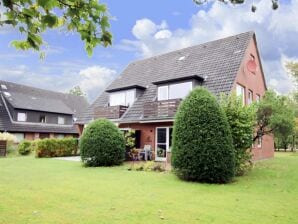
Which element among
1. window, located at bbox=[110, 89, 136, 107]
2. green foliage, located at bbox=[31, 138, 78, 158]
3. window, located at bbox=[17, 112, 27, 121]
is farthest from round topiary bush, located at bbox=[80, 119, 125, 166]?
window, located at bbox=[17, 112, 27, 121]

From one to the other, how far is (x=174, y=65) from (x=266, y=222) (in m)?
18.3

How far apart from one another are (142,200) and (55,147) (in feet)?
55.8

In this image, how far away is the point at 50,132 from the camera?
3788cm

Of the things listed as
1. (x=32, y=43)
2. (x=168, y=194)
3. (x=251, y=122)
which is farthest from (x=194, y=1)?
(x=251, y=122)

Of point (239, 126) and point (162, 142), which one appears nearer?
point (239, 126)

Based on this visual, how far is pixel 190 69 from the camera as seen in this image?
852 inches

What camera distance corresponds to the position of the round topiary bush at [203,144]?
11.3m

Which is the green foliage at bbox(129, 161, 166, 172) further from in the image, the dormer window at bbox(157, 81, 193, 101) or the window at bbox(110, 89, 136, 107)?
the window at bbox(110, 89, 136, 107)

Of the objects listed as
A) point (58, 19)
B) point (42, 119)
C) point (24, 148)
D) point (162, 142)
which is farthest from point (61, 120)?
point (58, 19)

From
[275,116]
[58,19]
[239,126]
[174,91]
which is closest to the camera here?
[58,19]

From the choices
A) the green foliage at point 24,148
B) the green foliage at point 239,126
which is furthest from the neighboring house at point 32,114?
the green foliage at point 239,126

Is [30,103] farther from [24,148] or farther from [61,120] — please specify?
[24,148]

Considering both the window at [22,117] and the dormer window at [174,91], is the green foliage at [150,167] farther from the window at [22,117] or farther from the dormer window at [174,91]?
the window at [22,117]

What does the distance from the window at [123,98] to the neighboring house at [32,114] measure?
54.0 feet
